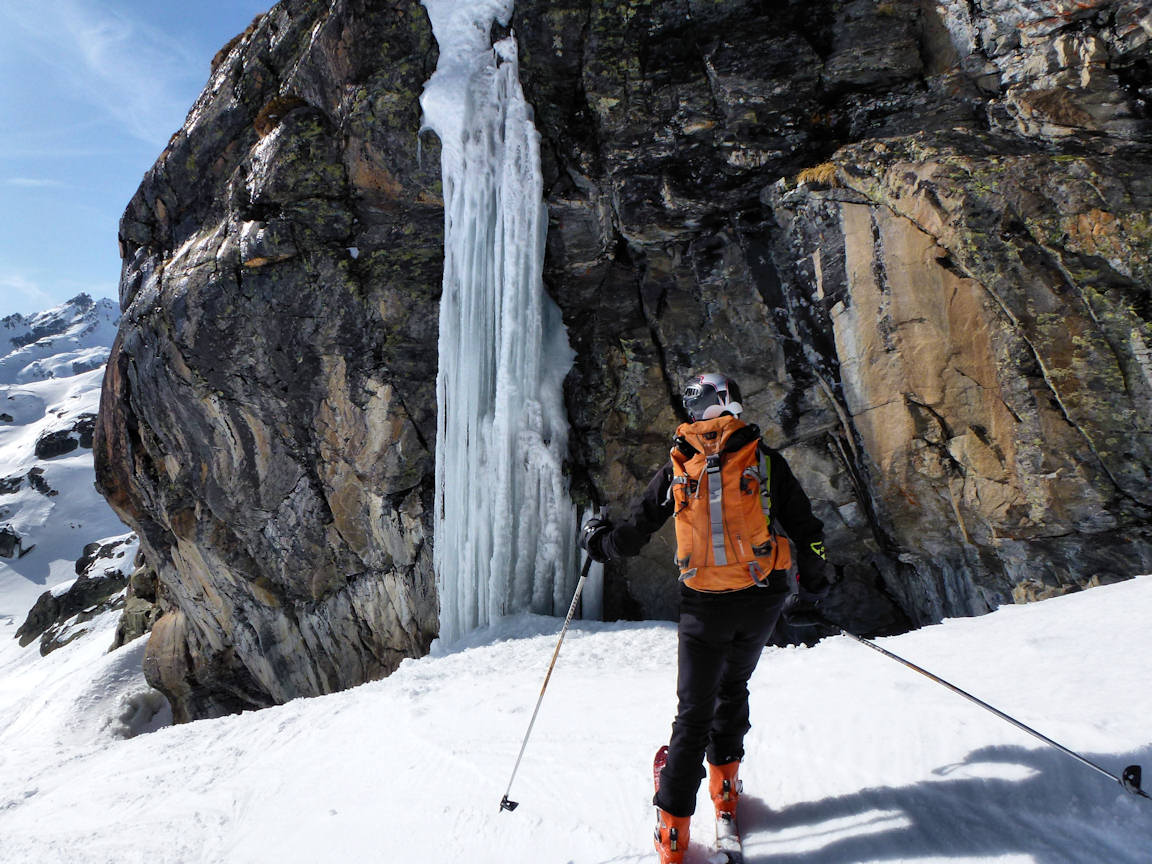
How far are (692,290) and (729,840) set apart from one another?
7.27m

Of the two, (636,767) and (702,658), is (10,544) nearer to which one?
(636,767)

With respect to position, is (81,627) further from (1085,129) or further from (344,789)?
(1085,129)

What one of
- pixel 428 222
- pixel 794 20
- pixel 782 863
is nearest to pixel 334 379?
pixel 428 222

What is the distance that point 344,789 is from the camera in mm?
4504

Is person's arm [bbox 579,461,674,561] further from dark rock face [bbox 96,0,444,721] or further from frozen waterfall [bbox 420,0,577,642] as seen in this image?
dark rock face [bbox 96,0,444,721]

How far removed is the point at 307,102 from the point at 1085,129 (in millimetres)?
10266

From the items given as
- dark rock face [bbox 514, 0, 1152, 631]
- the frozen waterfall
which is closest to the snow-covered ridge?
the frozen waterfall

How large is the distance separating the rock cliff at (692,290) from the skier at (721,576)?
4.43m

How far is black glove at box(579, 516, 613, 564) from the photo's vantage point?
3.42m

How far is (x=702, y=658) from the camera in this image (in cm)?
288

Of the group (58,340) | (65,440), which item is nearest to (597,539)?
(65,440)

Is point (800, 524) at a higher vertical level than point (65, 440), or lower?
lower

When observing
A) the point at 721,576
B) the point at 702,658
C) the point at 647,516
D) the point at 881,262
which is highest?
the point at 881,262

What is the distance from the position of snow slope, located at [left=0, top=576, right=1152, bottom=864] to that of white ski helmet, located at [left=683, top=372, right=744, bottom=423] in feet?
6.45
